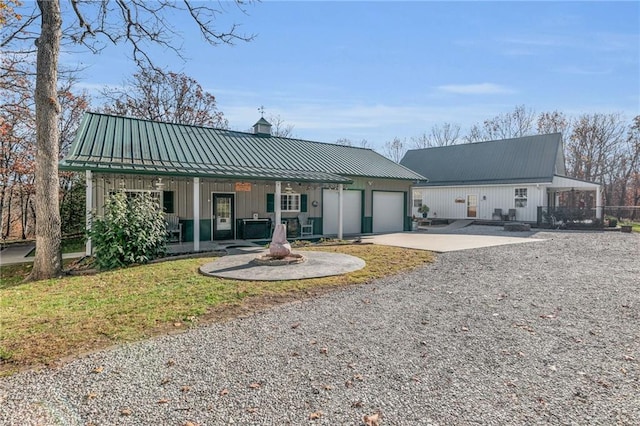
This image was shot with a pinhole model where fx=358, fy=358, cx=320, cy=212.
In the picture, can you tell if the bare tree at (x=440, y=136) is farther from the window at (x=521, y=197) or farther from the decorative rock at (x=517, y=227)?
the decorative rock at (x=517, y=227)

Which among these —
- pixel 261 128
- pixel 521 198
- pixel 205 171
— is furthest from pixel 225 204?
pixel 521 198

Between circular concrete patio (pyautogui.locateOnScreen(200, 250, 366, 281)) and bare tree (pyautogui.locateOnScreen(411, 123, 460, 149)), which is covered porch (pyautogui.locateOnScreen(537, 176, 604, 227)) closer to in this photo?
circular concrete patio (pyautogui.locateOnScreen(200, 250, 366, 281))

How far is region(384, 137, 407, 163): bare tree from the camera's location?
150ft

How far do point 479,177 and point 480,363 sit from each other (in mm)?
23105

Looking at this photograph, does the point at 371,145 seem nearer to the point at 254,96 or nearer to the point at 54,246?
the point at 254,96

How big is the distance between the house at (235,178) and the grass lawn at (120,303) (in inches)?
134

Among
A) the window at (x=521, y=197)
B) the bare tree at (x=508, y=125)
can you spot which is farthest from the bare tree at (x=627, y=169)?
the window at (x=521, y=197)

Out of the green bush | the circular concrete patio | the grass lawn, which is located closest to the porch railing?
the grass lawn

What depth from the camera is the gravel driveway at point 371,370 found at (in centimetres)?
268

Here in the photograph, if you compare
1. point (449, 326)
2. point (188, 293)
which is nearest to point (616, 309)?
point (449, 326)

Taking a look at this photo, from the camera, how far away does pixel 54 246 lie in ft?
27.1

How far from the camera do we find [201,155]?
1312cm

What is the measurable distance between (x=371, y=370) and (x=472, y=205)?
22484 millimetres

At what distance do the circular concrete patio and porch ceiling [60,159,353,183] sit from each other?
3035 millimetres
